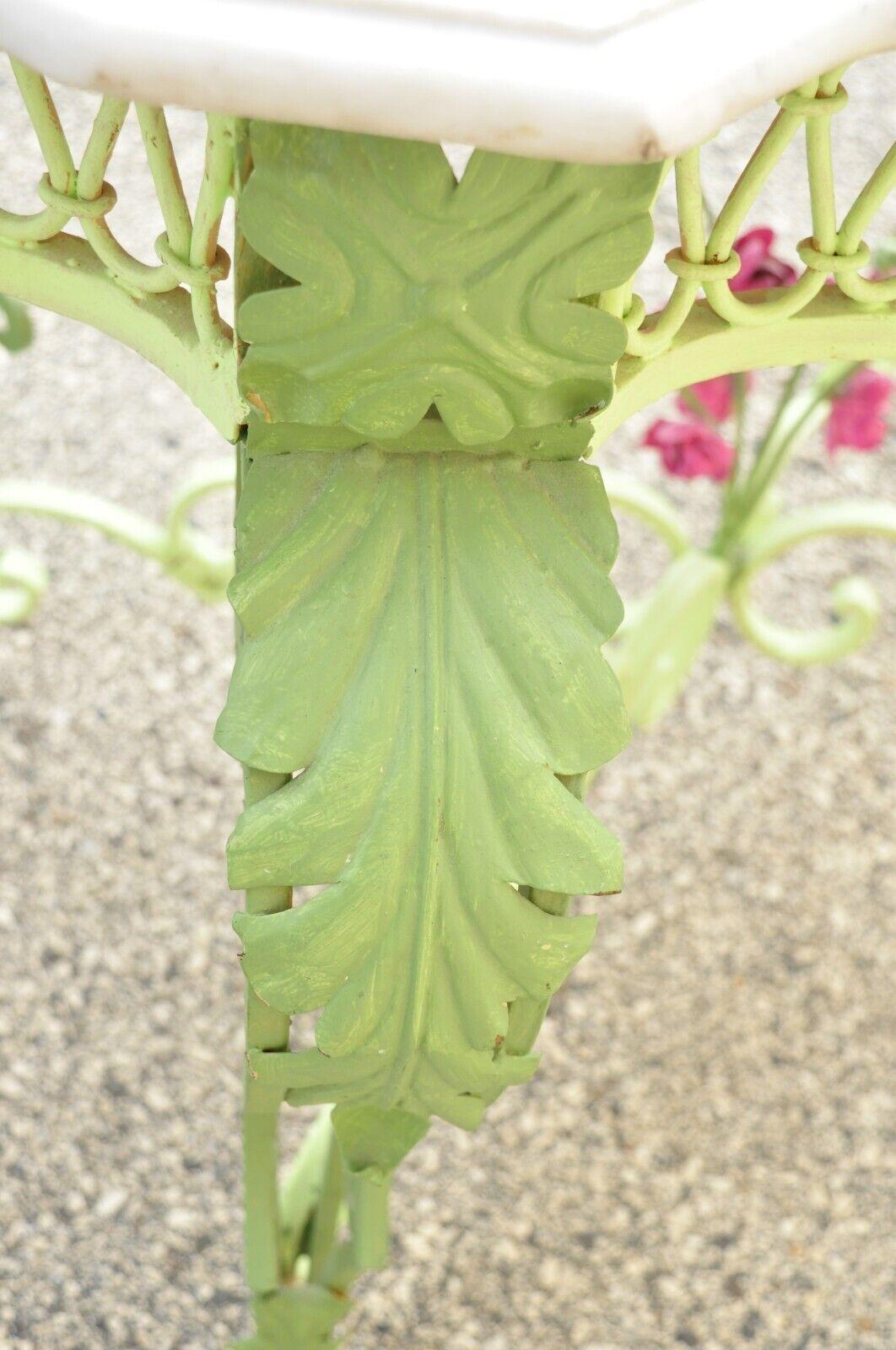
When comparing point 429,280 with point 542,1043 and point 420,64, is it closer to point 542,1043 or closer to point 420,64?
point 420,64

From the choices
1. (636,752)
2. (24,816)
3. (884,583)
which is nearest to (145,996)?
(24,816)

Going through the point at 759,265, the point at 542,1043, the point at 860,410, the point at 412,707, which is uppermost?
the point at 759,265

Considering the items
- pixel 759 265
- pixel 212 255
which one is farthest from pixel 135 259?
pixel 759 265

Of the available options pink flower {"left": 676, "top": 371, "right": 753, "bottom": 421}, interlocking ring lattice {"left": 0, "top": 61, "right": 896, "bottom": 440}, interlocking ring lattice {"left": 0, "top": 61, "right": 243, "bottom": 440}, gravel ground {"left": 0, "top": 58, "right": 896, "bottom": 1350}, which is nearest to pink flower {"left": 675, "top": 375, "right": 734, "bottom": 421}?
pink flower {"left": 676, "top": 371, "right": 753, "bottom": 421}

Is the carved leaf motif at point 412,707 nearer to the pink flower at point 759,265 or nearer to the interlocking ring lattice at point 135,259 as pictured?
the interlocking ring lattice at point 135,259

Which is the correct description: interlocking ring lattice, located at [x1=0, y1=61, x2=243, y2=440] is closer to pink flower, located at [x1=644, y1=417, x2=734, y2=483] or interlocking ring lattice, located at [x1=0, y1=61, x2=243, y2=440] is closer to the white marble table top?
the white marble table top

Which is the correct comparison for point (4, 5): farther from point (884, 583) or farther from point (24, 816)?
point (884, 583)
